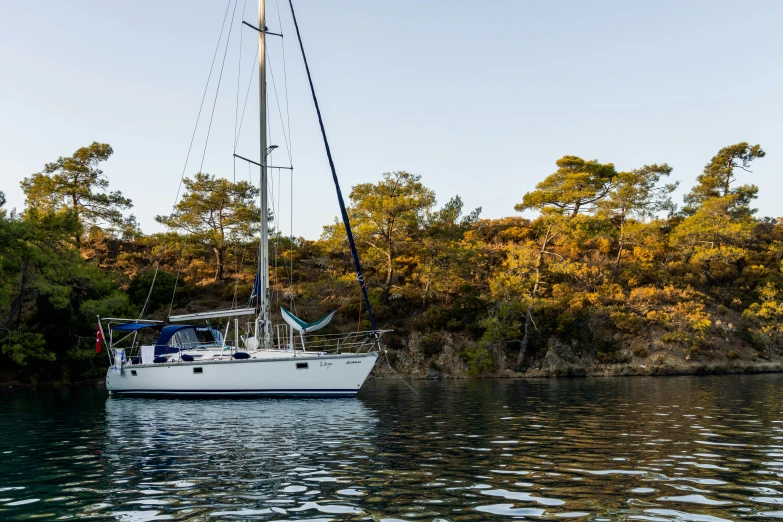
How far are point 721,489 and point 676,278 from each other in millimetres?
41100

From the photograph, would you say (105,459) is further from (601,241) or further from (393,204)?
(601,241)

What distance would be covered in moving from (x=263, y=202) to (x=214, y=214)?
82.3ft

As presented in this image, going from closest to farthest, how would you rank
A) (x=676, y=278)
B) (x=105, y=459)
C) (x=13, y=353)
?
(x=105, y=459) < (x=13, y=353) < (x=676, y=278)

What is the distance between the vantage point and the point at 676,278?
150 feet

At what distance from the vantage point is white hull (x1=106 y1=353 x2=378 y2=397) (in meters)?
24.2

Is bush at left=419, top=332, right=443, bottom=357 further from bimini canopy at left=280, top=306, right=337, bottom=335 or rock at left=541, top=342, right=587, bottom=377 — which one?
bimini canopy at left=280, top=306, right=337, bottom=335

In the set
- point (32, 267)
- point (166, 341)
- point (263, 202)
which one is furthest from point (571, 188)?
point (32, 267)

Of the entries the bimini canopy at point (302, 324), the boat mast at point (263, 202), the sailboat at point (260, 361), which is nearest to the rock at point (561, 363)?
the sailboat at point (260, 361)

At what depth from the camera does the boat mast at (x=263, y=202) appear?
2662 cm

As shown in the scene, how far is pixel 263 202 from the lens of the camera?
27219 millimetres

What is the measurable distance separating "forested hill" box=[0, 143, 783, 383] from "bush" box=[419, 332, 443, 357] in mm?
Answer: 102

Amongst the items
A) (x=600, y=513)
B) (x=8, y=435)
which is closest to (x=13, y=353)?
(x=8, y=435)

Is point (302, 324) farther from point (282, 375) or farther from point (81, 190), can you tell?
point (81, 190)

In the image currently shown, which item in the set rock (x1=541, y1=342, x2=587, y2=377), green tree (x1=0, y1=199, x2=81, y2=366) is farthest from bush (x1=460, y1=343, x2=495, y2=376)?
green tree (x1=0, y1=199, x2=81, y2=366)
